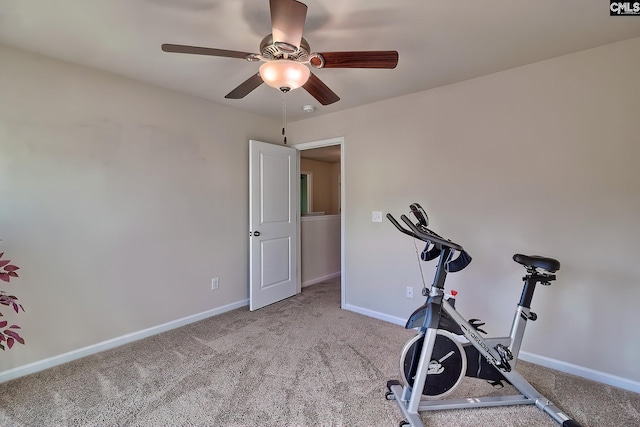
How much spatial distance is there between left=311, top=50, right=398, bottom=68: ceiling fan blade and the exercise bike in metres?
0.84

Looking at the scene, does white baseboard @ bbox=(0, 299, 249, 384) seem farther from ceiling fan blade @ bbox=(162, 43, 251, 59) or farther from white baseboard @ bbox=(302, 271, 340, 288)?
ceiling fan blade @ bbox=(162, 43, 251, 59)

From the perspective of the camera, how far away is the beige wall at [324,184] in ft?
20.4

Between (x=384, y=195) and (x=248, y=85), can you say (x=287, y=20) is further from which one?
(x=384, y=195)

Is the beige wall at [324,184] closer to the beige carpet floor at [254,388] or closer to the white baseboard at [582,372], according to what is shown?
the beige carpet floor at [254,388]

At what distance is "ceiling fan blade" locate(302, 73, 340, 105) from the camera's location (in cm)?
187

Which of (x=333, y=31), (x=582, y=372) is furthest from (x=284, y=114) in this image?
(x=582, y=372)

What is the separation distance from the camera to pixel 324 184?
6.52 metres

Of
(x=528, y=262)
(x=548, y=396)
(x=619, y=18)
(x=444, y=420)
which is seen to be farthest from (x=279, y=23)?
(x=548, y=396)

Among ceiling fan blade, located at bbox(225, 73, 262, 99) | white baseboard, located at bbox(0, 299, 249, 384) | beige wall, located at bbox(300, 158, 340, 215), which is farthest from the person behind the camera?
beige wall, located at bbox(300, 158, 340, 215)

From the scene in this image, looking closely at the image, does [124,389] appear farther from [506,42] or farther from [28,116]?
[506,42]

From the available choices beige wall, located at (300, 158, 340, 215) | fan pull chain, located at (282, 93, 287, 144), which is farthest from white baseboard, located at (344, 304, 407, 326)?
beige wall, located at (300, 158, 340, 215)

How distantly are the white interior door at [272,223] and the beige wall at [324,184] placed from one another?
2.18m

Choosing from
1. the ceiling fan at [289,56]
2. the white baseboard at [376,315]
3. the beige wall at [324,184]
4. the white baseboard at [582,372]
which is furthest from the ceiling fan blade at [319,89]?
the beige wall at [324,184]

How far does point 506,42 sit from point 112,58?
9.30 ft
